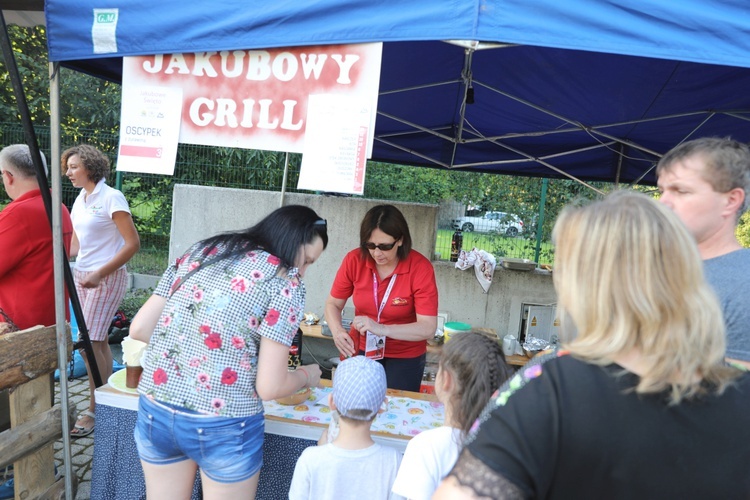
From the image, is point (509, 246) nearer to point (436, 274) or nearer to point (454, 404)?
point (436, 274)

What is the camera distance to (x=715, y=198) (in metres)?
1.43

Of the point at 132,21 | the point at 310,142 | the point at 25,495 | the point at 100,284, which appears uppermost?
the point at 132,21

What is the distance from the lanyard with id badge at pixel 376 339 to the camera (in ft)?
8.61

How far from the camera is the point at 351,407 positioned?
151 cm

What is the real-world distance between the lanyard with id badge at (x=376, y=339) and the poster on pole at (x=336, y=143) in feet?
3.43

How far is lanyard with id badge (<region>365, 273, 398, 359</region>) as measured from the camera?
8.61 ft

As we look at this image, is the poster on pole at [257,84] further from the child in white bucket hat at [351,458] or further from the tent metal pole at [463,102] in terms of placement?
the tent metal pole at [463,102]

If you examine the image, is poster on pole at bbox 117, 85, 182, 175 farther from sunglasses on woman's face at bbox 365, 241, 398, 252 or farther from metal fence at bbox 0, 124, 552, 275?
metal fence at bbox 0, 124, 552, 275

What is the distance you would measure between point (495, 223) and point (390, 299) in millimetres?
3306

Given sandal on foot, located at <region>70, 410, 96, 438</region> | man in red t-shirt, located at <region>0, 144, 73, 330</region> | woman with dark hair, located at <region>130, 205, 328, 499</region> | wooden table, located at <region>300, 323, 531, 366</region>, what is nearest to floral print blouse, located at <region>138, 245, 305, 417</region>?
woman with dark hair, located at <region>130, 205, 328, 499</region>

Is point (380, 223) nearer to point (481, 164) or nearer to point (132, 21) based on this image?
point (132, 21)

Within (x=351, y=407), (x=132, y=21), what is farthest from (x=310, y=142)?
(x=351, y=407)

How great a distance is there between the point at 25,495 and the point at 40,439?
0.25m

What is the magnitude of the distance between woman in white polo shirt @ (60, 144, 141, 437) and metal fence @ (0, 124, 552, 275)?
112 inches
